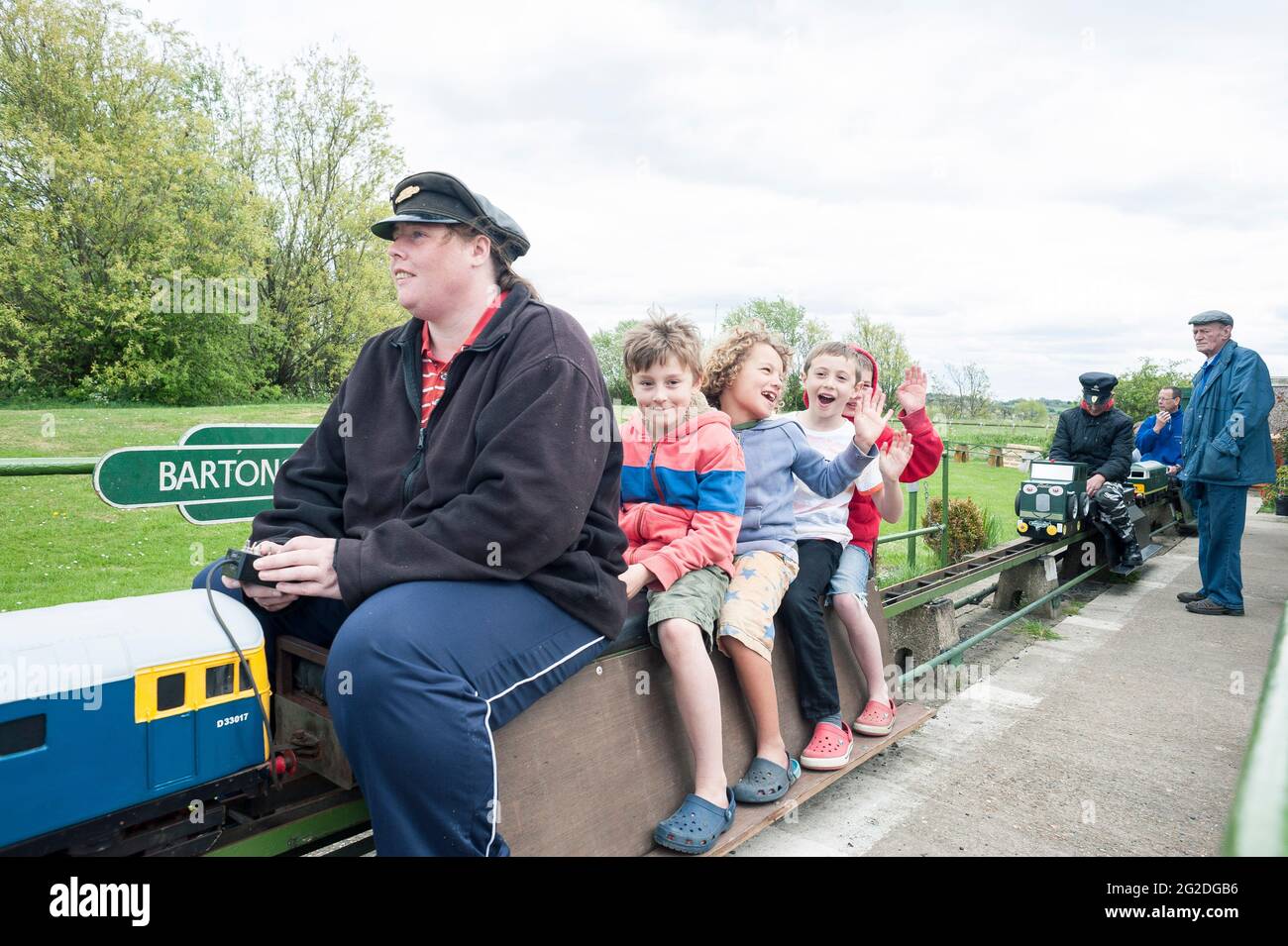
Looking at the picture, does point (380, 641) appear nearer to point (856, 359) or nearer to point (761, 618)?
point (761, 618)

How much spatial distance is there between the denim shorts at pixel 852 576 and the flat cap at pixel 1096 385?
4618 mm

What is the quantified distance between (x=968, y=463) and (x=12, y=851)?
21871 mm

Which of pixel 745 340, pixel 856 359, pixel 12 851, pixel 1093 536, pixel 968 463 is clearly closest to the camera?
pixel 12 851

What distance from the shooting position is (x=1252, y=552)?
9.12 metres

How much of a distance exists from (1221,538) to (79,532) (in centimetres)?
799

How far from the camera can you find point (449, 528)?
1780 mm

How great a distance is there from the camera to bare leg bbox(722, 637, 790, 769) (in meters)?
2.64

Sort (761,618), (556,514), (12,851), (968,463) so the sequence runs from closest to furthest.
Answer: (12,851) < (556,514) < (761,618) < (968,463)

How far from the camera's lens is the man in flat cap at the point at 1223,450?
19.9 ft

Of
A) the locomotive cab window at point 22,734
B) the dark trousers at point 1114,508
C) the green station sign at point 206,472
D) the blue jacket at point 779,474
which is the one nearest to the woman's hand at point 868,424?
the blue jacket at point 779,474

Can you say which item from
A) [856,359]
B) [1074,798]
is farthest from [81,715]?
[1074,798]

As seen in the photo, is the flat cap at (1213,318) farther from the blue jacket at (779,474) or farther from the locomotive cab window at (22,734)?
the locomotive cab window at (22,734)

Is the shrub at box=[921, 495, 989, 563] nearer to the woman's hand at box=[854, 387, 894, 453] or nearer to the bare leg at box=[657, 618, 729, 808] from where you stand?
the woman's hand at box=[854, 387, 894, 453]
